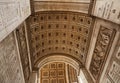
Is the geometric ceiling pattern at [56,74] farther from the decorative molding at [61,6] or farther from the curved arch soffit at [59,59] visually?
the decorative molding at [61,6]

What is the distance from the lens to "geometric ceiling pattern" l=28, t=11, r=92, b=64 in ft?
31.0

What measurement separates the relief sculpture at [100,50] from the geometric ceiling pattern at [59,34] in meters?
1.33

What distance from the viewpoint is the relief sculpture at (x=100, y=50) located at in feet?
23.0

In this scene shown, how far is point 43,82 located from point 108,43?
1242 centimetres

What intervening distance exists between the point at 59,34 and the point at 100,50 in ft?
12.4

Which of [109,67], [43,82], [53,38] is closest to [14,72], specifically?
[109,67]

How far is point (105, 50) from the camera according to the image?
7.27m

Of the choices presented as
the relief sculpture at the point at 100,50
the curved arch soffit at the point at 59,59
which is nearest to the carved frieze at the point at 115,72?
the relief sculpture at the point at 100,50

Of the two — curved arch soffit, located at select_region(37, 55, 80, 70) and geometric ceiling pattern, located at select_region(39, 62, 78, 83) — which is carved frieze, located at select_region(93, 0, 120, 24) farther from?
geometric ceiling pattern, located at select_region(39, 62, 78, 83)

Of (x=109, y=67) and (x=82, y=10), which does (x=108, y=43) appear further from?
(x=82, y=10)

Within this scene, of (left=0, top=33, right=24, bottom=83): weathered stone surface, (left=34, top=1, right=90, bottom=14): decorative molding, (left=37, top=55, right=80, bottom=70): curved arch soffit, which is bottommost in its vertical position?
(left=37, top=55, right=80, bottom=70): curved arch soffit

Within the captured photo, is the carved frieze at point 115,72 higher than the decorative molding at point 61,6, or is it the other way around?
the decorative molding at point 61,6

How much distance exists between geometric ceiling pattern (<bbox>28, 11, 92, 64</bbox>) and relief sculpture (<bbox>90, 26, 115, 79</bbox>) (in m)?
1.33

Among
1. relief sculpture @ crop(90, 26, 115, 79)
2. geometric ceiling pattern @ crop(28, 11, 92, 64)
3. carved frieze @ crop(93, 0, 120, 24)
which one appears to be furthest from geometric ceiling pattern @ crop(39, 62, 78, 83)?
carved frieze @ crop(93, 0, 120, 24)
